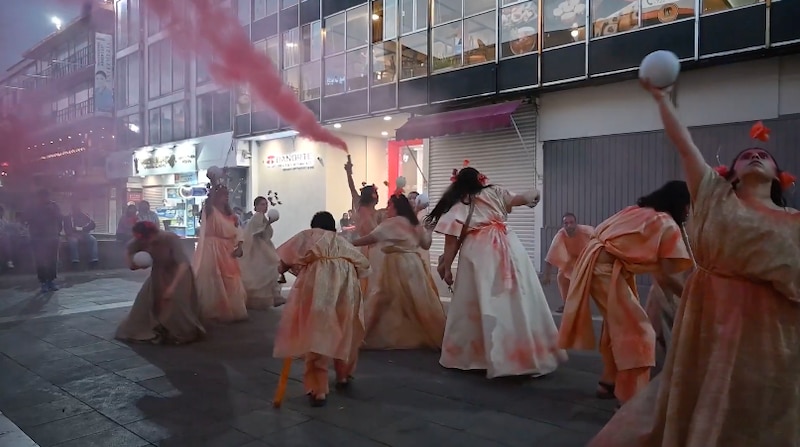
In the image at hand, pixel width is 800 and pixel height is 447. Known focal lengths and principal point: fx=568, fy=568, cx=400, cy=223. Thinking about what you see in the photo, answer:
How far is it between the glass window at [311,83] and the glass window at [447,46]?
14.2 ft

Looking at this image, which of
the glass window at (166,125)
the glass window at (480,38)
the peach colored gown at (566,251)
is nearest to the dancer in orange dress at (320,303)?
the peach colored gown at (566,251)

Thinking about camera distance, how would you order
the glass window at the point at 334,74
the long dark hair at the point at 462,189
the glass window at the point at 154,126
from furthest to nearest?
the glass window at the point at 154,126 < the glass window at the point at 334,74 < the long dark hair at the point at 462,189

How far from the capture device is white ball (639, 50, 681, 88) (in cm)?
229

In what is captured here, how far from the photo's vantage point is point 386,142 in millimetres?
19516

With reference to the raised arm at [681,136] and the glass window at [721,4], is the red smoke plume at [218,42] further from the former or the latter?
the glass window at [721,4]

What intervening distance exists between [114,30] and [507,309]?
357 inches

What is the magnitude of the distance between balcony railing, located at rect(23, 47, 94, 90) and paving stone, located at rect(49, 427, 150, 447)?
5.52 metres

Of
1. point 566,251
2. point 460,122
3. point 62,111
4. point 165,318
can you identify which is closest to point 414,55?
point 460,122

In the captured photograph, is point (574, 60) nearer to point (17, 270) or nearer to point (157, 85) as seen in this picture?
point (17, 270)

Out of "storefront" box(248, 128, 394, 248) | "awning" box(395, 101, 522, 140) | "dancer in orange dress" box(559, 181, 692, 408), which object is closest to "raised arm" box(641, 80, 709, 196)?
"dancer in orange dress" box(559, 181, 692, 408)

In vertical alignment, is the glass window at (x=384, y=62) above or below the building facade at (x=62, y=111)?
above

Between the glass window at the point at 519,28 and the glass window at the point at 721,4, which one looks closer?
the glass window at the point at 721,4

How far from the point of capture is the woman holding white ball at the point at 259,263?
8625 millimetres

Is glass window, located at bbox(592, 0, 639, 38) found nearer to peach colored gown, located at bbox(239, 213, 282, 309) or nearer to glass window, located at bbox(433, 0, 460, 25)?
glass window, located at bbox(433, 0, 460, 25)
